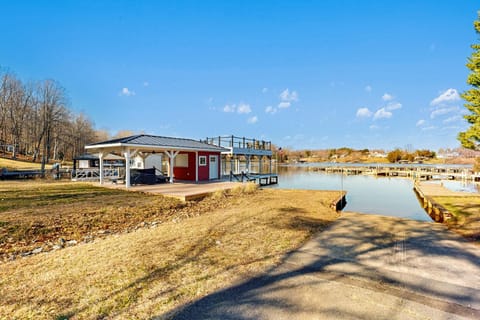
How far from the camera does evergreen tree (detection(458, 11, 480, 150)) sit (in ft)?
25.8

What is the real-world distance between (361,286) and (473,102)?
8565mm

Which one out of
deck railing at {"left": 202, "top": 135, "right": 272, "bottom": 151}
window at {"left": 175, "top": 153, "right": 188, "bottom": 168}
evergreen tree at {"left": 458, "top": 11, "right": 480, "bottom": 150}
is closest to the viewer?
evergreen tree at {"left": 458, "top": 11, "right": 480, "bottom": 150}

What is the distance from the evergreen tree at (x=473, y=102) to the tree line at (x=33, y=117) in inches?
1400

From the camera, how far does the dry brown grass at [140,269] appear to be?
2.71 metres

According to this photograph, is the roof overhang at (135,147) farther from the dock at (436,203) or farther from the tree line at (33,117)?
the tree line at (33,117)

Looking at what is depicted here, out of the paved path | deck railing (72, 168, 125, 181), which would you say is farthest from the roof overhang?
the paved path

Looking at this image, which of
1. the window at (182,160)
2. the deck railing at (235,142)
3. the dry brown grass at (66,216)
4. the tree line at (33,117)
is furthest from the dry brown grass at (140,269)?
the tree line at (33,117)

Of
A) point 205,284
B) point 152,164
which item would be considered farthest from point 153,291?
point 152,164

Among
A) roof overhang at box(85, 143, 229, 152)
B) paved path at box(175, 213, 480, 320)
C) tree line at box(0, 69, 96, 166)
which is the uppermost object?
tree line at box(0, 69, 96, 166)

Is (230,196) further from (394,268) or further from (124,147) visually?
(394,268)

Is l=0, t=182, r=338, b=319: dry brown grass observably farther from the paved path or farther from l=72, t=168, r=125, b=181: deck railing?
l=72, t=168, r=125, b=181: deck railing

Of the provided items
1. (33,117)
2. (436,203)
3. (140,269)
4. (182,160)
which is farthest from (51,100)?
(436,203)

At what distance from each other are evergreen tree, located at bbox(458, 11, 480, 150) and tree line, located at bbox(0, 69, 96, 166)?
3557 centimetres

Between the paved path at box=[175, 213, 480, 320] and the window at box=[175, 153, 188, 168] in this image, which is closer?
the paved path at box=[175, 213, 480, 320]
